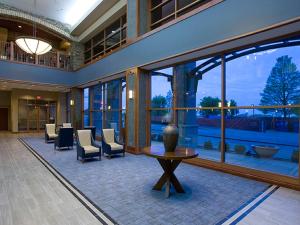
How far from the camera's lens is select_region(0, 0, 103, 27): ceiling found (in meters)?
9.53

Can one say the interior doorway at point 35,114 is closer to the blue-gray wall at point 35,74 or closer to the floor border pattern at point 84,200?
the blue-gray wall at point 35,74

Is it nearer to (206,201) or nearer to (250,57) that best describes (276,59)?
(250,57)

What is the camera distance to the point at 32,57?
37.3 feet

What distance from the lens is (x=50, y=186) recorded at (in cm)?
399

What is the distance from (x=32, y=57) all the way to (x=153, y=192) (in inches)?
437

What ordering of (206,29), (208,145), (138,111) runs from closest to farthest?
(206,29)
(138,111)
(208,145)

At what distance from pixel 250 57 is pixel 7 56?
37.4 feet

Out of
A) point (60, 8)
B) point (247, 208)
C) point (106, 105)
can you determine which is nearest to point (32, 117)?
point (106, 105)

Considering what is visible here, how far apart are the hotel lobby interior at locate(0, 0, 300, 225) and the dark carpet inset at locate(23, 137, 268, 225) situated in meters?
0.02

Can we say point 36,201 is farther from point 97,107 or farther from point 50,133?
point 97,107

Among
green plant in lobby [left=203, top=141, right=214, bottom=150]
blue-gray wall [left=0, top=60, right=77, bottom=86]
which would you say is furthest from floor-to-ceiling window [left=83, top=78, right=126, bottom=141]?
green plant in lobby [left=203, top=141, right=214, bottom=150]

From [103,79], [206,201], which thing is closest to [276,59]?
[206,201]

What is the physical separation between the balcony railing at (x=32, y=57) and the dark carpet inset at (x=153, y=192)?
7780 millimetres

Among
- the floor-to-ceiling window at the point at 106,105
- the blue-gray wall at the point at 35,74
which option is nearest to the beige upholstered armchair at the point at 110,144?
the floor-to-ceiling window at the point at 106,105
